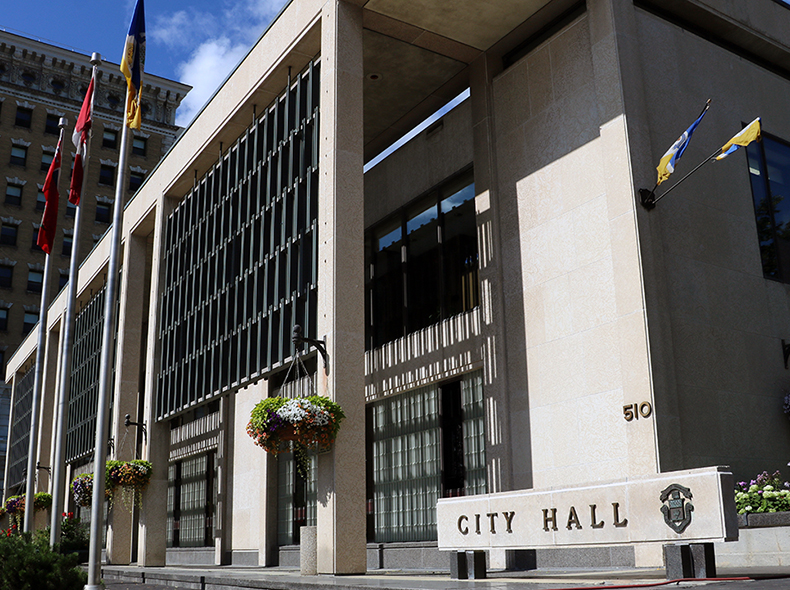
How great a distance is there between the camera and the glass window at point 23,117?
65.2 m

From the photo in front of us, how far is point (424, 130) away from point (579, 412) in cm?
958

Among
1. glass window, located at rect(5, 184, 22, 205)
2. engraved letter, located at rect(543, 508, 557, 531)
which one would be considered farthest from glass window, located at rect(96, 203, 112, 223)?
engraved letter, located at rect(543, 508, 557, 531)

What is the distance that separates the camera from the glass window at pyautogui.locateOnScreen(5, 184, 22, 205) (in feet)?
208

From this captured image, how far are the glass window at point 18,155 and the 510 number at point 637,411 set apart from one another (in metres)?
62.7

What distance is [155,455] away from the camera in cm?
2647

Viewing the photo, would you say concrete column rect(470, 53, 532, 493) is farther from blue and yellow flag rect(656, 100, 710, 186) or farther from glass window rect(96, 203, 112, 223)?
glass window rect(96, 203, 112, 223)

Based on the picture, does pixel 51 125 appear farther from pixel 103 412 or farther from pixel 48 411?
pixel 103 412

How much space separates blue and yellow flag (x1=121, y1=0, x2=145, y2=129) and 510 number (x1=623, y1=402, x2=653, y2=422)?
11.2 metres

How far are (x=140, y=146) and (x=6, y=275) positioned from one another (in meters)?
16.4

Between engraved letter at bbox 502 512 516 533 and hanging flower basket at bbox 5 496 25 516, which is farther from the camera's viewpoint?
hanging flower basket at bbox 5 496 25 516

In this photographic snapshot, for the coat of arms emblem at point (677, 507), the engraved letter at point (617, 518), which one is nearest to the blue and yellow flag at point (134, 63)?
the engraved letter at point (617, 518)

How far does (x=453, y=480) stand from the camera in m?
18.2

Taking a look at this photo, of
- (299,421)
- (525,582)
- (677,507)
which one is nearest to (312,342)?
(299,421)

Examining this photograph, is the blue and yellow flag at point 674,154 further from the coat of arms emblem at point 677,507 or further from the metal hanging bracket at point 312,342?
the metal hanging bracket at point 312,342
